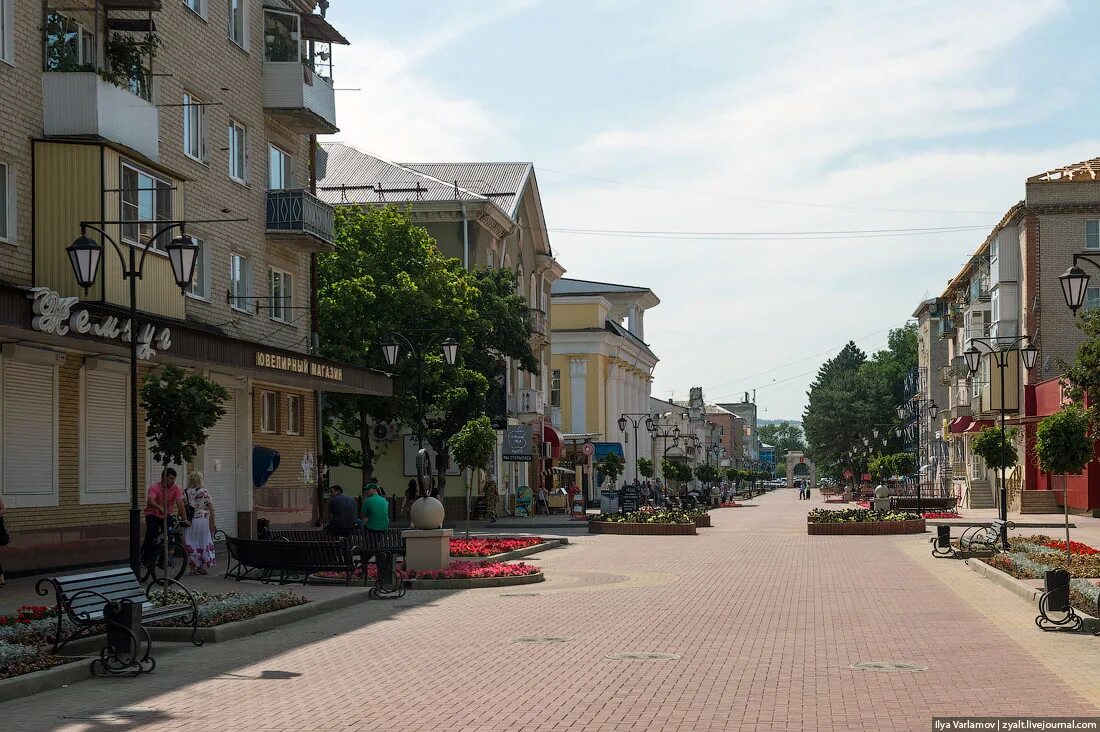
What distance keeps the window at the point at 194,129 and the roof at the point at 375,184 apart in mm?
23123

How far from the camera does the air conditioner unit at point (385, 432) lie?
1875 inches

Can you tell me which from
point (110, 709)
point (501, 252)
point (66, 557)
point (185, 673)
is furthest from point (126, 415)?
point (501, 252)

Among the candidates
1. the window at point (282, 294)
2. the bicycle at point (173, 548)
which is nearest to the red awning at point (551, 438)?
the window at point (282, 294)

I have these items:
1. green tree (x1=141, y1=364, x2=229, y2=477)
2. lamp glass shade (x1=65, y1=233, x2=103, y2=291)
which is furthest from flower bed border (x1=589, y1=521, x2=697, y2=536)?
lamp glass shade (x1=65, y1=233, x2=103, y2=291)

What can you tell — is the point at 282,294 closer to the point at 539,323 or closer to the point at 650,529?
the point at 650,529

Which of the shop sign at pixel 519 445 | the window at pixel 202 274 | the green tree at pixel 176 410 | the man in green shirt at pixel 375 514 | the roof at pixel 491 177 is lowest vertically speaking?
the man in green shirt at pixel 375 514

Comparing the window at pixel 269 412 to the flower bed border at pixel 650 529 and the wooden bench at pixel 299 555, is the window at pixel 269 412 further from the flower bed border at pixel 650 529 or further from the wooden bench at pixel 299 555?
the wooden bench at pixel 299 555

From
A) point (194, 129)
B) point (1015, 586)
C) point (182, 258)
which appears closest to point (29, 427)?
point (182, 258)

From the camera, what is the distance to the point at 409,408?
1726 inches

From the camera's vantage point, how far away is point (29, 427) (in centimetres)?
2389

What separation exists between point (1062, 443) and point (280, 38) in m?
21.6

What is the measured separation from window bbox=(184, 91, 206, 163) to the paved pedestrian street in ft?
45.8

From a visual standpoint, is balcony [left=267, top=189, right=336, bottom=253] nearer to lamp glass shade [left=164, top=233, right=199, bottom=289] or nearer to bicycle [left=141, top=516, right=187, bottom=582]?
bicycle [left=141, top=516, right=187, bottom=582]

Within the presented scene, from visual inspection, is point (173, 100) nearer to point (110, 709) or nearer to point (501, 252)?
point (110, 709)
